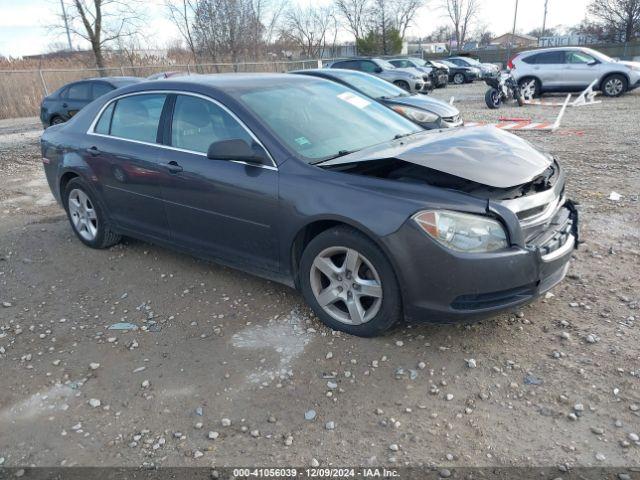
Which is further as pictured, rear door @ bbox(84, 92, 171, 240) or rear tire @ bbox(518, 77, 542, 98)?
rear tire @ bbox(518, 77, 542, 98)

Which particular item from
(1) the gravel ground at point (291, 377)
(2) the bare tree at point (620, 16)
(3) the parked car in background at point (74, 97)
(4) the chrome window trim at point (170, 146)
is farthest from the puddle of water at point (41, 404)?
(2) the bare tree at point (620, 16)

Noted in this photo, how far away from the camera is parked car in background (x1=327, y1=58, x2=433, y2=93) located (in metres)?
19.1

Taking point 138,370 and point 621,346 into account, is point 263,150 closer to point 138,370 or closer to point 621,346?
point 138,370

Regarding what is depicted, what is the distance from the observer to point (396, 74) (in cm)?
1941

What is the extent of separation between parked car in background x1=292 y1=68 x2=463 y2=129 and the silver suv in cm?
865

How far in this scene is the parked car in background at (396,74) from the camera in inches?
753

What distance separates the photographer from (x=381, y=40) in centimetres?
5194

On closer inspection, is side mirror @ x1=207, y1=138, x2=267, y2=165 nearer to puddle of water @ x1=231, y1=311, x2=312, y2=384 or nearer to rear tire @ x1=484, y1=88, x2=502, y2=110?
puddle of water @ x1=231, y1=311, x2=312, y2=384

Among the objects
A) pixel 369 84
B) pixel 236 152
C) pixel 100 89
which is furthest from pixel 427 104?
pixel 100 89

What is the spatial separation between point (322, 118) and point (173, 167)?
1219 mm

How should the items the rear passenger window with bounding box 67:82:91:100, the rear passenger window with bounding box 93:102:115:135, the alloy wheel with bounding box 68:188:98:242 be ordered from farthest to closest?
the rear passenger window with bounding box 67:82:91:100, the alloy wheel with bounding box 68:188:98:242, the rear passenger window with bounding box 93:102:115:135

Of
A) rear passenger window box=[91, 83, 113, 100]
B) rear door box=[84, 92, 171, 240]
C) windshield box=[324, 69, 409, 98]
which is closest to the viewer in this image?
rear door box=[84, 92, 171, 240]

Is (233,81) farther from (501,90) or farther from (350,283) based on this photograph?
(501,90)

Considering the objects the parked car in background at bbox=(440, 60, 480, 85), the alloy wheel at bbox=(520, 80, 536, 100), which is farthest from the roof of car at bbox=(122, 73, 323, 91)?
the parked car in background at bbox=(440, 60, 480, 85)
